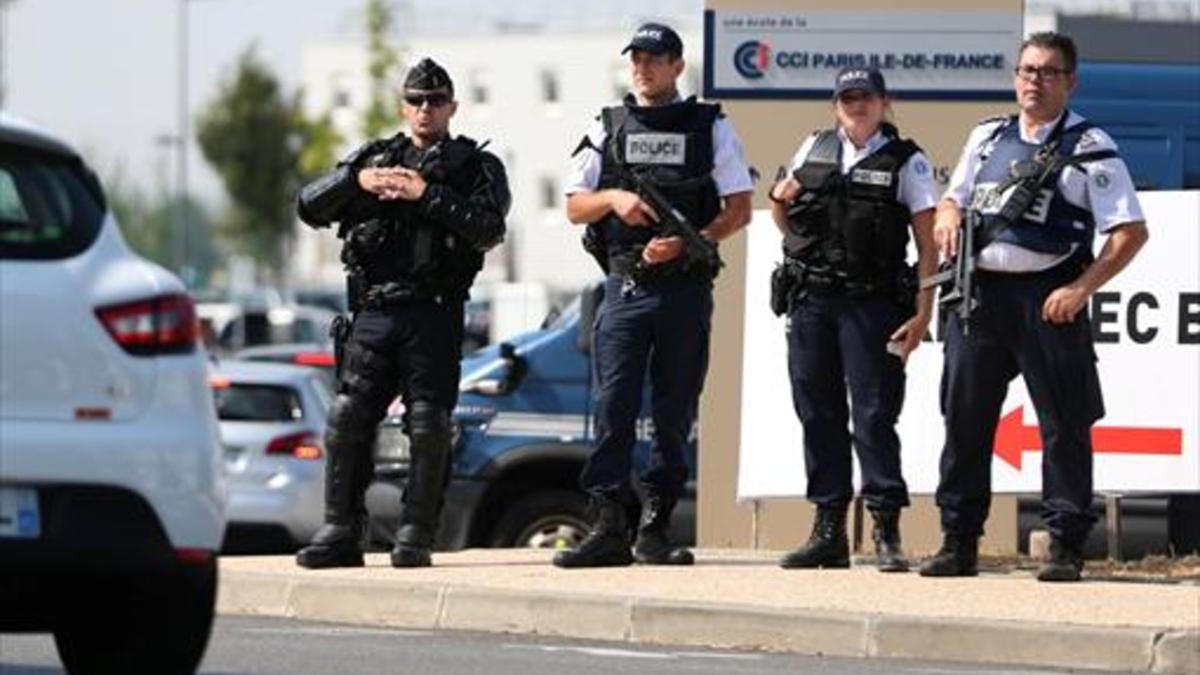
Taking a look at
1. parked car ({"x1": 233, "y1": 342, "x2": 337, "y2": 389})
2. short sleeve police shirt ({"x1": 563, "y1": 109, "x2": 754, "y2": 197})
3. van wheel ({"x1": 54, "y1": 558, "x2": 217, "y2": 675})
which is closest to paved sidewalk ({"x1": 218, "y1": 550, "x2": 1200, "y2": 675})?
short sleeve police shirt ({"x1": 563, "y1": 109, "x2": 754, "y2": 197})

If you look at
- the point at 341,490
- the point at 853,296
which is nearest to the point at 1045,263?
the point at 853,296

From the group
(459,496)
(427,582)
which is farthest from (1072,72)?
(459,496)

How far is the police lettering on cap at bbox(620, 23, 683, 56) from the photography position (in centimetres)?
1438

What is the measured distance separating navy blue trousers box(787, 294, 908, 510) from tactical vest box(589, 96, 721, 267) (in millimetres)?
675

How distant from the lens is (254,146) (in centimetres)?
11656

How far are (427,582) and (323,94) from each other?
118 meters

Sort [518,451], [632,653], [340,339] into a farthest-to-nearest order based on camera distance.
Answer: [518,451]
[340,339]
[632,653]

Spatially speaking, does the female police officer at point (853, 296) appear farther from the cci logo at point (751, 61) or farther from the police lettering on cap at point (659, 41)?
the cci logo at point (751, 61)

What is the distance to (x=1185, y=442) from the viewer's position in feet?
52.0

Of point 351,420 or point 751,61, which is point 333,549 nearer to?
point 351,420

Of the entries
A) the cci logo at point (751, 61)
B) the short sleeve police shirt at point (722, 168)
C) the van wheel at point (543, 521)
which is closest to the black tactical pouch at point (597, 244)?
the short sleeve police shirt at point (722, 168)

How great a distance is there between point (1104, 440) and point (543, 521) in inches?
123

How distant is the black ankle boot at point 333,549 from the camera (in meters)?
15.0

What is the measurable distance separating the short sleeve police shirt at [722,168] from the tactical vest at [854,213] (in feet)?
0.77
